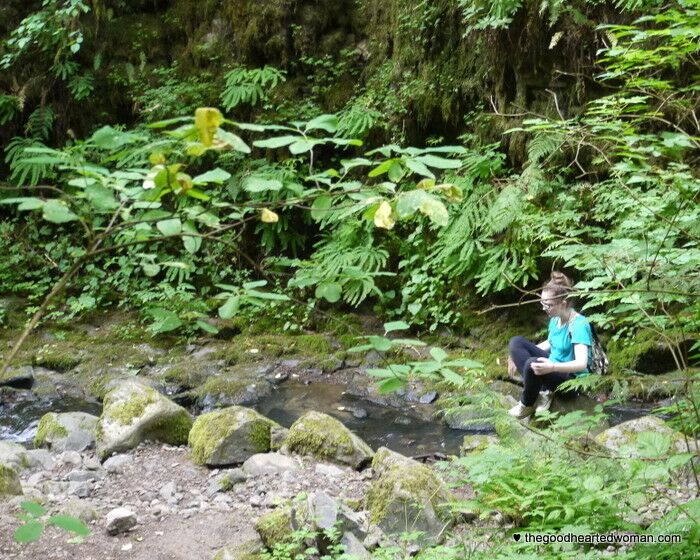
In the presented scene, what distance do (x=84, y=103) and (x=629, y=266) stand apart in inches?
446

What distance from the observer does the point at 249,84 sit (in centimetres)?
1068

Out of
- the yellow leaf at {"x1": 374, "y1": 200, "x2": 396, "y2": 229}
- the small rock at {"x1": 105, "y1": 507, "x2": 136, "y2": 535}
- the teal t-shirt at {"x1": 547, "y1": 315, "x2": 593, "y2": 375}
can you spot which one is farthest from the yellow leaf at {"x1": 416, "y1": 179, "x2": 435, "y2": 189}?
the teal t-shirt at {"x1": 547, "y1": 315, "x2": 593, "y2": 375}

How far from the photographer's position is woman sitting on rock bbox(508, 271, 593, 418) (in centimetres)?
539

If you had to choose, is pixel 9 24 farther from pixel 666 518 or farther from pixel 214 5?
pixel 666 518

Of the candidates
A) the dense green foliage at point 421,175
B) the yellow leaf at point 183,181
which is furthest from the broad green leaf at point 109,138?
the yellow leaf at point 183,181

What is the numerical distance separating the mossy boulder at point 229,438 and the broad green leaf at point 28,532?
3.81 metres

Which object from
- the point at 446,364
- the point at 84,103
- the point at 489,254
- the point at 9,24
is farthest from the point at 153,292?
the point at 446,364

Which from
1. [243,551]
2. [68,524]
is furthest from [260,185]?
[243,551]

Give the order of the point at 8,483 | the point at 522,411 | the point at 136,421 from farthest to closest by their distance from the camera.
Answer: the point at 522,411, the point at 136,421, the point at 8,483

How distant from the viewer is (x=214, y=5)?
1173 cm

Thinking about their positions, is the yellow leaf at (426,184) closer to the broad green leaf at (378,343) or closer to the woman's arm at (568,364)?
the broad green leaf at (378,343)

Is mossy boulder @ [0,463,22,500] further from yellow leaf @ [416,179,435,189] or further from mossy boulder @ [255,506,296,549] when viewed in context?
yellow leaf @ [416,179,435,189]

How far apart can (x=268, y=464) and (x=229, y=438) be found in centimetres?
48

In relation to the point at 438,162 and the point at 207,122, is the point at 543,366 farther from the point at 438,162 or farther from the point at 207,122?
the point at 207,122
